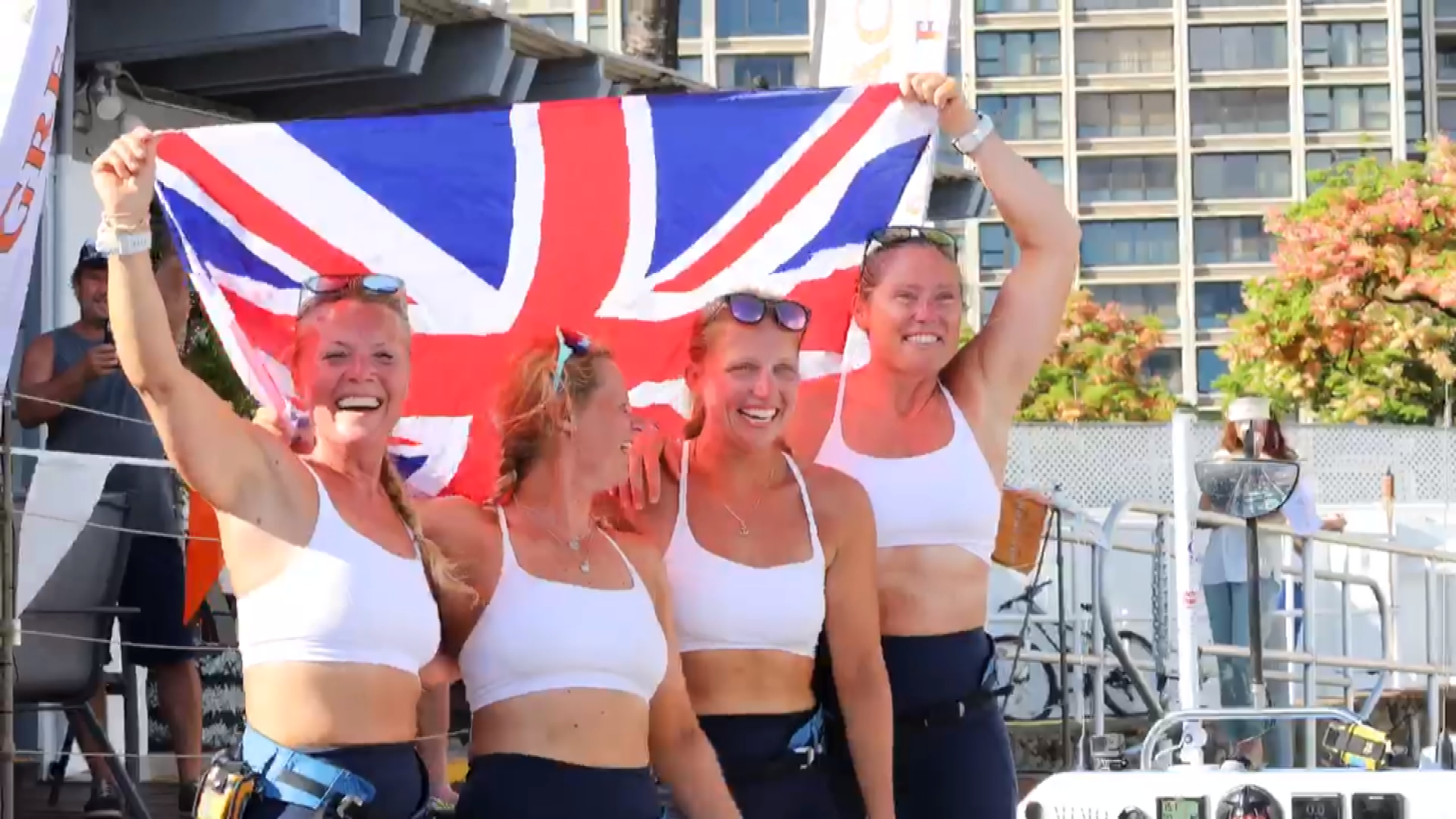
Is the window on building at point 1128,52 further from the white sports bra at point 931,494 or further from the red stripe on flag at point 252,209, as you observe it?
the red stripe on flag at point 252,209

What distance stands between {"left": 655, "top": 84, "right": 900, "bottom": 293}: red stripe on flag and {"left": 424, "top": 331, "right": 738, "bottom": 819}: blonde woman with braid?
0.87 m

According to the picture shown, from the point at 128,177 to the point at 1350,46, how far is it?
85630 millimetres

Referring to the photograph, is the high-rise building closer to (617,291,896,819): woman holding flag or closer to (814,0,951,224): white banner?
(814,0,951,224): white banner

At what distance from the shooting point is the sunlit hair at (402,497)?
4.04 meters

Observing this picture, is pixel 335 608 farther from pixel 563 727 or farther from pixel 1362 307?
pixel 1362 307

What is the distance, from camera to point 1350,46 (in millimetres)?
84875

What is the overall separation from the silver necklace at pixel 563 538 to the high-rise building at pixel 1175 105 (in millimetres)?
80205

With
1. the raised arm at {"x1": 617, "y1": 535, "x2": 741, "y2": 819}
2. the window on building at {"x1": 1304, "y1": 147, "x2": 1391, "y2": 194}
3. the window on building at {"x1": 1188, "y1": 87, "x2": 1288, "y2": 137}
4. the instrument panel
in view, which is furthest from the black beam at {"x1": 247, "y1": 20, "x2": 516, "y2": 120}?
the window on building at {"x1": 1188, "y1": 87, "x2": 1288, "y2": 137}

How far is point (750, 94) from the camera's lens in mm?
5176

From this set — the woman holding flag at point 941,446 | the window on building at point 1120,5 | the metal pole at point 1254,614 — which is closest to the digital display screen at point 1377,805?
the woman holding flag at point 941,446

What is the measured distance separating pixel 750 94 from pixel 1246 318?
43.4 meters

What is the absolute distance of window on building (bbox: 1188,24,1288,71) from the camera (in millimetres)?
85500

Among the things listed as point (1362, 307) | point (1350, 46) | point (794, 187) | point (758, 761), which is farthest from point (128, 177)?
point (1350, 46)

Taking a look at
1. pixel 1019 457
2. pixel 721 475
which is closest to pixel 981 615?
pixel 721 475
